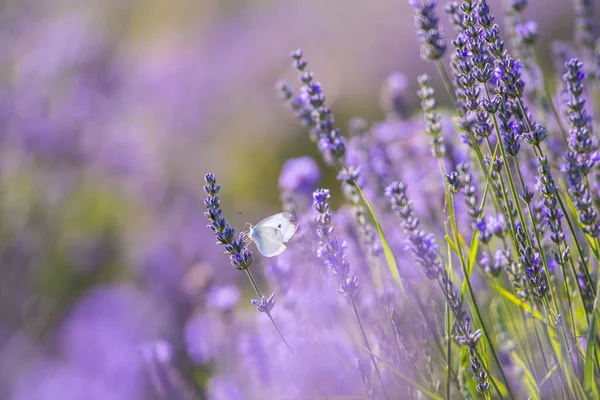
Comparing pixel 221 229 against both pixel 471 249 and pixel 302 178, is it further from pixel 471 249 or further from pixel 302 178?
pixel 302 178

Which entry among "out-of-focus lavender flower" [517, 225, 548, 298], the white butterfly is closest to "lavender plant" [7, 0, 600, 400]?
"out-of-focus lavender flower" [517, 225, 548, 298]

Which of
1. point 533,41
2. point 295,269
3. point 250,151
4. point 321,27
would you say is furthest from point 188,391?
point 321,27

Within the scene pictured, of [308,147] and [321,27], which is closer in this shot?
[308,147]

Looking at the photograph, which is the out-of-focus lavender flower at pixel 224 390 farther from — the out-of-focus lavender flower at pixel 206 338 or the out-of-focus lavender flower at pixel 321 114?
the out-of-focus lavender flower at pixel 321 114

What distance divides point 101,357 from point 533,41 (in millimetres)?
2040

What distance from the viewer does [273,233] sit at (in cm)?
152

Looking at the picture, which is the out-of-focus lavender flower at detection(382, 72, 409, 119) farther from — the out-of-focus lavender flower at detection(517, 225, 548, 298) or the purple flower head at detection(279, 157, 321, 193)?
the out-of-focus lavender flower at detection(517, 225, 548, 298)

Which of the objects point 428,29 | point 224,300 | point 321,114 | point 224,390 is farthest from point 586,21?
point 224,390

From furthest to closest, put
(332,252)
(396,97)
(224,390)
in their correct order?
(396,97), (224,390), (332,252)

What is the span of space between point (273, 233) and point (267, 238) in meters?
0.02

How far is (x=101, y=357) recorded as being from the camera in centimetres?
262

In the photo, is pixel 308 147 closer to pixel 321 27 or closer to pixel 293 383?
pixel 321 27

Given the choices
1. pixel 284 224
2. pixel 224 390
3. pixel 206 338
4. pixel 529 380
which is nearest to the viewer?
pixel 529 380

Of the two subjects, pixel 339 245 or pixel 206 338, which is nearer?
pixel 339 245
